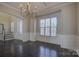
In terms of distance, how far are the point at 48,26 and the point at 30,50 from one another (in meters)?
0.48

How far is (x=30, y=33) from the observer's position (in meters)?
1.60

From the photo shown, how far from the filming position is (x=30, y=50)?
1.57m

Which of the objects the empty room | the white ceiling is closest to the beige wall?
the empty room

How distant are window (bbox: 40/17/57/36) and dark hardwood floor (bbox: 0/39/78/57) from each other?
196 mm

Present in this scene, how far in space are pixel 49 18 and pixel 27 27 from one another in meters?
0.39

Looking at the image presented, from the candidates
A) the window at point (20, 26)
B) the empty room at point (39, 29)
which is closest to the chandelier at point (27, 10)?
the empty room at point (39, 29)

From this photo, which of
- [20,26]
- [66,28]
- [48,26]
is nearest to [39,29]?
[48,26]

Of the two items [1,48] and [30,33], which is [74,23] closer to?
[30,33]

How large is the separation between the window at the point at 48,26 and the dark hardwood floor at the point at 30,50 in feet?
0.64

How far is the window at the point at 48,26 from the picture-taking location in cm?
160

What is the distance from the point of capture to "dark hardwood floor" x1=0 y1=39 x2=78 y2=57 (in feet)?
5.08

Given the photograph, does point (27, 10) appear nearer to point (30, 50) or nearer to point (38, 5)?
point (38, 5)

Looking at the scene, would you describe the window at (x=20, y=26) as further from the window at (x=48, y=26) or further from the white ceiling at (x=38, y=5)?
the window at (x=48, y=26)

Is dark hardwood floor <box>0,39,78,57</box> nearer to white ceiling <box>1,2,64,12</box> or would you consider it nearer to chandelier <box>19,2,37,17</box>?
chandelier <box>19,2,37,17</box>
